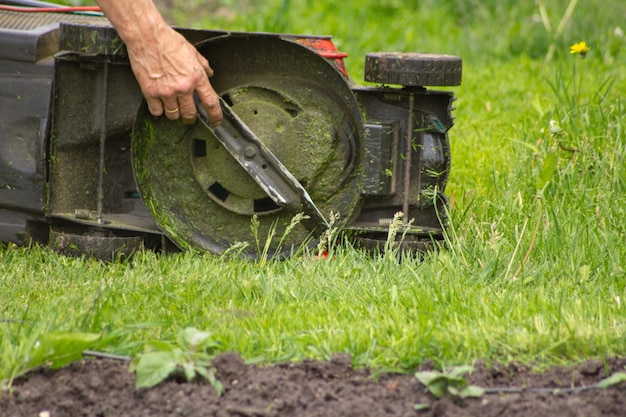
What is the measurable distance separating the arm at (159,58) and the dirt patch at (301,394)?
105 centimetres

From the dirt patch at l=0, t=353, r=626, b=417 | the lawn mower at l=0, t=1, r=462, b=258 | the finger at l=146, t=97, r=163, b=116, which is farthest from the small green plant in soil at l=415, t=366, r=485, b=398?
the finger at l=146, t=97, r=163, b=116

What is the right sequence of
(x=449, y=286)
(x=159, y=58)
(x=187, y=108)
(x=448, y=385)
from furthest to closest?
(x=187, y=108), (x=159, y=58), (x=449, y=286), (x=448, y=385)

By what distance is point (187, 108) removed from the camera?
3.01 metres

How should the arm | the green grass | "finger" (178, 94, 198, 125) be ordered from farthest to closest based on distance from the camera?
"finger" (178, 94, 198, 125), the arm, the green grass

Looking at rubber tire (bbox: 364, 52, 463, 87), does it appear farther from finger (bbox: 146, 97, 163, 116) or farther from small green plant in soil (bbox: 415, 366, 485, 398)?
small green plant in soil (bbox: 415, 366, 485, 398)

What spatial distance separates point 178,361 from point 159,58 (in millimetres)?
1148

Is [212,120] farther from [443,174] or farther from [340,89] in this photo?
[443,174]

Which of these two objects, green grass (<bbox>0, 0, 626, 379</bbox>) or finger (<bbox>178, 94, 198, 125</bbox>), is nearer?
green grass (<bbox>0, 0, 626, 379</bbox>)

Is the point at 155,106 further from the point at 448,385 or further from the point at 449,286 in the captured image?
the point at 448,385

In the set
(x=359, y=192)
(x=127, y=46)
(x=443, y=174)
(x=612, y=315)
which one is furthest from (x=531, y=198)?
(x=127, y=46)

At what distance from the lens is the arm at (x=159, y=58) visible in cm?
288

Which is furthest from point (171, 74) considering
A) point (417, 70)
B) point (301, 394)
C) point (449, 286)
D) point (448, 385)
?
point (448, 385)

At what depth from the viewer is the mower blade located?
3031 mm

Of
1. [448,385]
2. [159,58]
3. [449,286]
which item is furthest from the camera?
[159,58]
